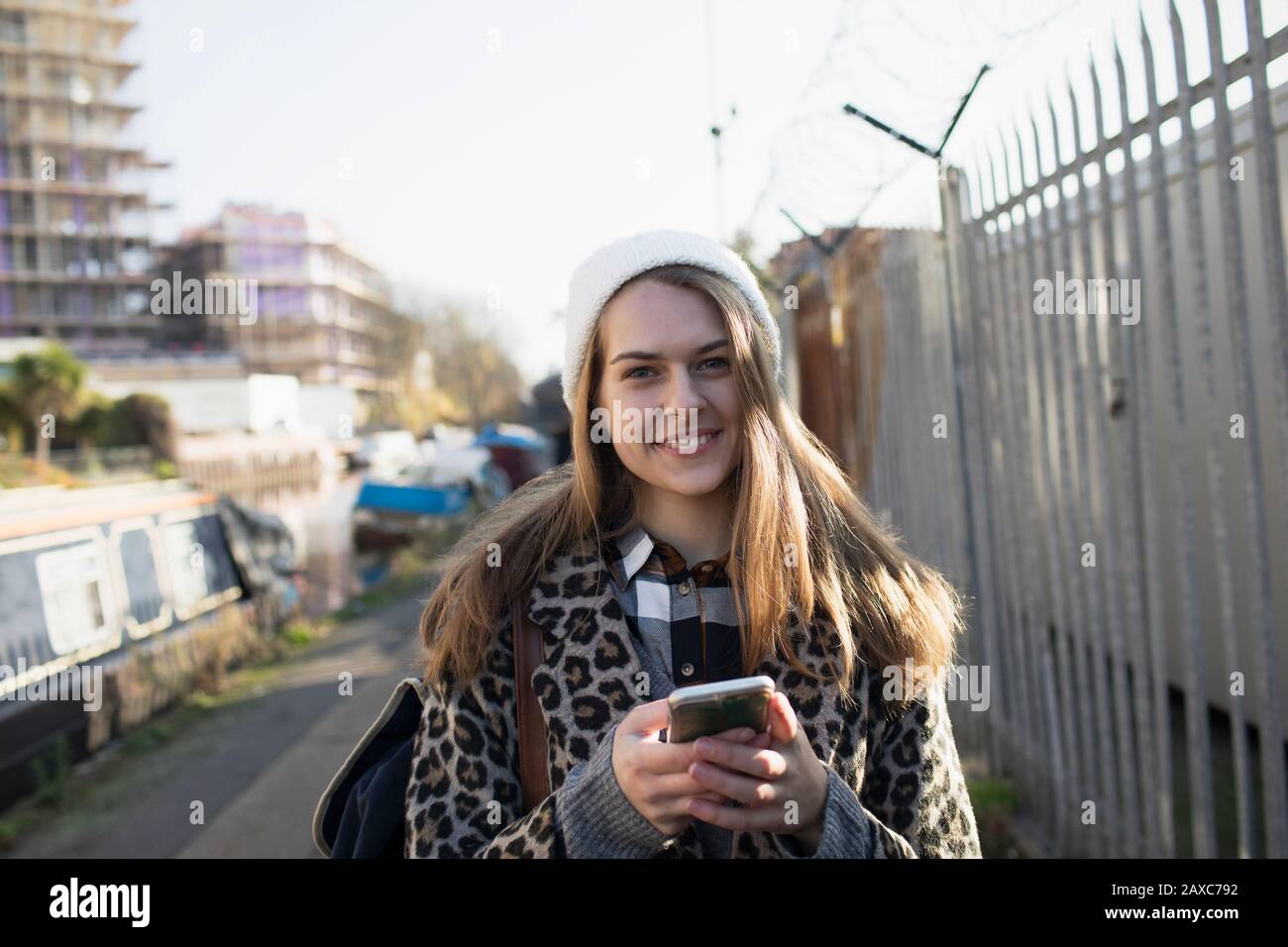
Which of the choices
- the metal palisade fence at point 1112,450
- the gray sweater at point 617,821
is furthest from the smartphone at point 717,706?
the metal palisade fence at point 1112,450

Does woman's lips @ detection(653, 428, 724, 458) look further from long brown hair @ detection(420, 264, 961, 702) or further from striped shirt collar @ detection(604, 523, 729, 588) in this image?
Answer: striped shirt collar @ detection(604, 523, 729, 588)

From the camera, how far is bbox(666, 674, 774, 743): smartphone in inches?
47.0

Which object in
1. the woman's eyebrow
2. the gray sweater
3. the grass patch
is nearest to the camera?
the gray sweater

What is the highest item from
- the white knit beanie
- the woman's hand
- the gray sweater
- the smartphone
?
the white knit beanie

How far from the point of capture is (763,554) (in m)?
1.58

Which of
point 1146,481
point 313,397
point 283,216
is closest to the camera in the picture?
point 1146,481

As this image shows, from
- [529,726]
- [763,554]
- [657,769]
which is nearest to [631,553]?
[763,554]

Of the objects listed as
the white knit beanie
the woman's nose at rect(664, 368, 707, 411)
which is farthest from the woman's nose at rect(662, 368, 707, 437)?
the white knit beanie

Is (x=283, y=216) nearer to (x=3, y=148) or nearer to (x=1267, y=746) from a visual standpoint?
(x=3, y=148)

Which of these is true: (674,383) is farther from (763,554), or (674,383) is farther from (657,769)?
(657,769)

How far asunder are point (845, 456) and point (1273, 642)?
4.38 metres

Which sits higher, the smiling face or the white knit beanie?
the white knit beanie
